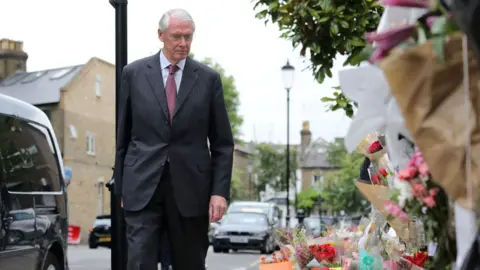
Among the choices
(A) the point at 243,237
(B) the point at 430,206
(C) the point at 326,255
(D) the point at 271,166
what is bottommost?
(A) the point at 243,237

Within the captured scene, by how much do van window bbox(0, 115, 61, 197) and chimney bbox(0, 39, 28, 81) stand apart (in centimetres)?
4525

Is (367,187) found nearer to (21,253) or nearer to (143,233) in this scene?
(143,233)

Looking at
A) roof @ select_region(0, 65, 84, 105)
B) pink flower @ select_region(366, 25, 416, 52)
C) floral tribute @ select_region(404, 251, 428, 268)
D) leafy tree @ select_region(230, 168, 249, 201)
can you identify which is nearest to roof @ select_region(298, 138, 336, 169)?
leafy tree @ select_region(230, 168, 249, 201)

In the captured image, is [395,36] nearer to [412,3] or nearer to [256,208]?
[412,3]

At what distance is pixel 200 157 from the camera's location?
4633 millimetres

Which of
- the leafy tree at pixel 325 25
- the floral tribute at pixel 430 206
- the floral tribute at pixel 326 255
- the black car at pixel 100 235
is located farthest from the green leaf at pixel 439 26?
the black car at pixel 100 235

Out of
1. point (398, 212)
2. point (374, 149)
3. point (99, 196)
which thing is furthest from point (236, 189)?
point (398, 212)

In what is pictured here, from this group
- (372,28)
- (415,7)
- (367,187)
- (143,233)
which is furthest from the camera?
(372,28)

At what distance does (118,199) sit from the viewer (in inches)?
242

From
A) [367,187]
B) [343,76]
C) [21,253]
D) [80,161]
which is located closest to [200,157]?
[367,187]

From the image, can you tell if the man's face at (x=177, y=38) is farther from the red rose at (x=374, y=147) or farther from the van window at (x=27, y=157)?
the van window at (x=27, y=157)

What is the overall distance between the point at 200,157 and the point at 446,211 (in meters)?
2.21

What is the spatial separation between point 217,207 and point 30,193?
389 centimetres

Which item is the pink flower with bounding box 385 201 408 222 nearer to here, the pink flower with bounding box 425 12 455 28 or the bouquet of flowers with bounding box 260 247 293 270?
the pink flower with bounding box 425 12 455 28
